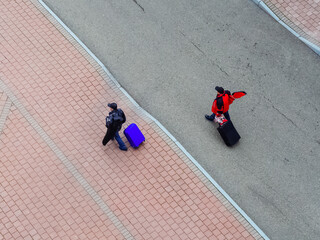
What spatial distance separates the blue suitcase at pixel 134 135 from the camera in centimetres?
1340

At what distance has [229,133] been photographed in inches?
540

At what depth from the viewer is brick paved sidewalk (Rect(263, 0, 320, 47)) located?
1639 cm

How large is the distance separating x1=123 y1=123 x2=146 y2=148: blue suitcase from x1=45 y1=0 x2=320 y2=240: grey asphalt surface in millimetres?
997

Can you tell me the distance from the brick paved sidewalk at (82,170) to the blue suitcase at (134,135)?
0.31 meters

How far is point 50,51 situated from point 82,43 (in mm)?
929

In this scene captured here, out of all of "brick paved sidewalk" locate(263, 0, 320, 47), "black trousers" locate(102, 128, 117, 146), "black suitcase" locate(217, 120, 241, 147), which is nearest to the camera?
"black trousers" locate(102, 128, 117, 146)

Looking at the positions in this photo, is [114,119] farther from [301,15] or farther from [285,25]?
[301,15]

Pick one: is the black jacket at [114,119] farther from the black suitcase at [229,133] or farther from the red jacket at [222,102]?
the black suitcase at [229,133]

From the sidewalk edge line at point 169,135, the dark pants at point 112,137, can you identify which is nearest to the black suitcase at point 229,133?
the sidewalk edge line at point 169,135

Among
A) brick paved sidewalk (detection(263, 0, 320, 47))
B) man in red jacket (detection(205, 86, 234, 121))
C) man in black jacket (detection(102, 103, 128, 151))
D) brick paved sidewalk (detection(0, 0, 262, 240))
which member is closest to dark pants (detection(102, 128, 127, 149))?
man in black jacket (detection(102, 103, 128, 151))

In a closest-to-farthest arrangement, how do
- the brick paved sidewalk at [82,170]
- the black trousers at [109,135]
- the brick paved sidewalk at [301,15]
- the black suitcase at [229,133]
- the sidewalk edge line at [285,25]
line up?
1. the brick paved sidewalk at [82,170]
2. the black trousers at [109,135]
3. the black suitcase at [229,133]
4. the sidewalk edge line at [285,25]
5. the brick paved sidewalk at [301,15]

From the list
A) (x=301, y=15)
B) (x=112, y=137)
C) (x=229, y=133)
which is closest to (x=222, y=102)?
(x=229, y=133)

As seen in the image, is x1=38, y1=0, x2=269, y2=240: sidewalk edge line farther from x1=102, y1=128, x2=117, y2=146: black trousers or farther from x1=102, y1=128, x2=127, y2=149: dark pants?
x1=102, y1=128, x2=117, y2=146: black trousers

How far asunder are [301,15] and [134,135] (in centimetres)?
700
